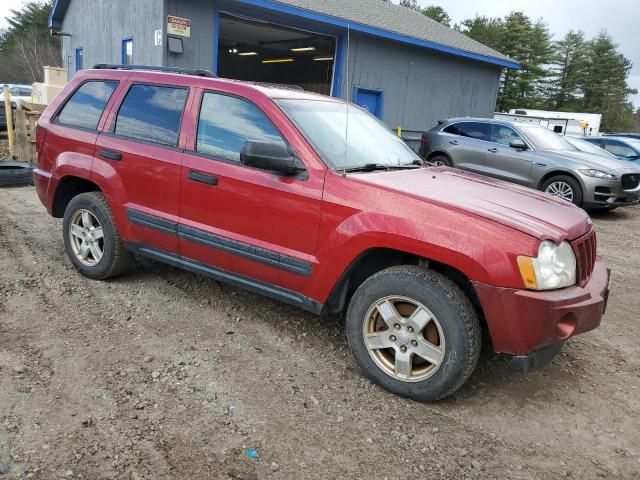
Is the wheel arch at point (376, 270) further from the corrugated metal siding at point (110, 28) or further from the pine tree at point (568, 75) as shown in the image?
the pine tree at point (568, 75)

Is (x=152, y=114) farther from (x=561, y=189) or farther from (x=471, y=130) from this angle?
(x=471, y=130)

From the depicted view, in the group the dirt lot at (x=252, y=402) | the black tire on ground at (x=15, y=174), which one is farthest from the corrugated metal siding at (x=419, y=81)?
the dirt lot at (x=252, y=402)

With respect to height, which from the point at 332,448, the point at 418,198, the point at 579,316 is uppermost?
the point at 418,198

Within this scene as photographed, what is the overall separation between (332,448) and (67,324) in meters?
2.32

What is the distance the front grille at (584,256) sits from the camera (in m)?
3.18

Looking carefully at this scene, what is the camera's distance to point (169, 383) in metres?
3.27

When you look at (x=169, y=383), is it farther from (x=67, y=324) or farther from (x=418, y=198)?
(x=418, y=198)

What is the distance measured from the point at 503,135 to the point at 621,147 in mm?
Answer: 5460

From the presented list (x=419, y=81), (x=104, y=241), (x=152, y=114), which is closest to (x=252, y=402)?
(x=104, y=241)

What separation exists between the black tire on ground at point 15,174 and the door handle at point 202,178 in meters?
6.60

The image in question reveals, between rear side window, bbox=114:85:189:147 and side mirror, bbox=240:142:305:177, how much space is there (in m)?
0.97

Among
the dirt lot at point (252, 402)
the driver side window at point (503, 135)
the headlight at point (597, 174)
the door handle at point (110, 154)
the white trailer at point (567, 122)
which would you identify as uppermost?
the white trailer at point (567, 122)

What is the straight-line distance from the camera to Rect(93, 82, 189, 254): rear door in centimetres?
416

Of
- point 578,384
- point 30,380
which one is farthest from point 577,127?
point 30,380
